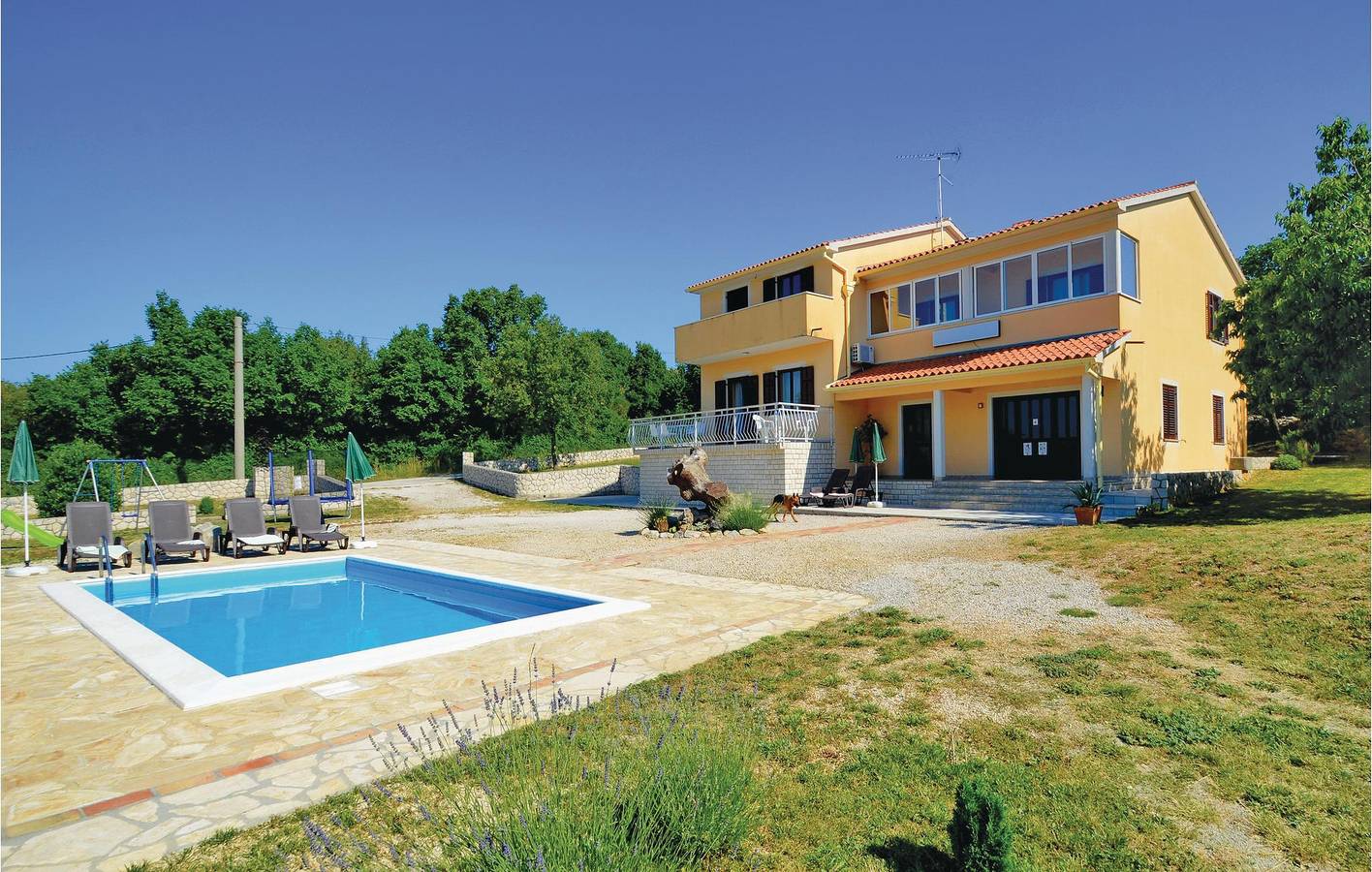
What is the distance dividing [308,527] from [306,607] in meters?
4.62

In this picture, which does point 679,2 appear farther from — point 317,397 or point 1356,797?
point 317,397

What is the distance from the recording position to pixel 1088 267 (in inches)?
697

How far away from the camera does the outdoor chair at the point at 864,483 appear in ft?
63.5

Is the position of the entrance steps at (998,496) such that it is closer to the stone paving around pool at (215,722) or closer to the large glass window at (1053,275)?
the large glass window at (1053,275)

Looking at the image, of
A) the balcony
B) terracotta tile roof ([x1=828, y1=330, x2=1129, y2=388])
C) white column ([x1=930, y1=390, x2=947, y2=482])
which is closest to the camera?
terracotta tile roof ([x1=828, y1=330, x2=1129, y2=388])

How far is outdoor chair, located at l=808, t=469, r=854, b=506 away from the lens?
19016 mm

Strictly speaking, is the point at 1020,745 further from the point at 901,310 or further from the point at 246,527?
the point at 901,310

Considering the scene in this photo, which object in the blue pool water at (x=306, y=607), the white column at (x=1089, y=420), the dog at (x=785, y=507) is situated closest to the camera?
the blue pool water at (x=306, y=607)

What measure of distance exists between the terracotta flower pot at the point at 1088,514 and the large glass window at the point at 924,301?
971 cm

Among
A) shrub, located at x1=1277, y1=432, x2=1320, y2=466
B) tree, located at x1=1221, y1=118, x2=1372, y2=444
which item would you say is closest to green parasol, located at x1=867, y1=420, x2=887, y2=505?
tree, located at x1=1221, y1=118, x2=1372, y2=444

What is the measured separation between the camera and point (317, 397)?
34812 millimetres

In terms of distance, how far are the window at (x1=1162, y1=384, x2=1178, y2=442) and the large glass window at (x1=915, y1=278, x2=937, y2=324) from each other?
6331 millimetres

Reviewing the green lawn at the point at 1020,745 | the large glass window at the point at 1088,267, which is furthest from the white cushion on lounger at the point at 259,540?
the large glass window at the point at 1088,267

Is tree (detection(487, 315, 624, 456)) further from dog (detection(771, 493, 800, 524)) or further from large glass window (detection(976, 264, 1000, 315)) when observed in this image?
large glass window (detection(976, 264, 1000, 315))
